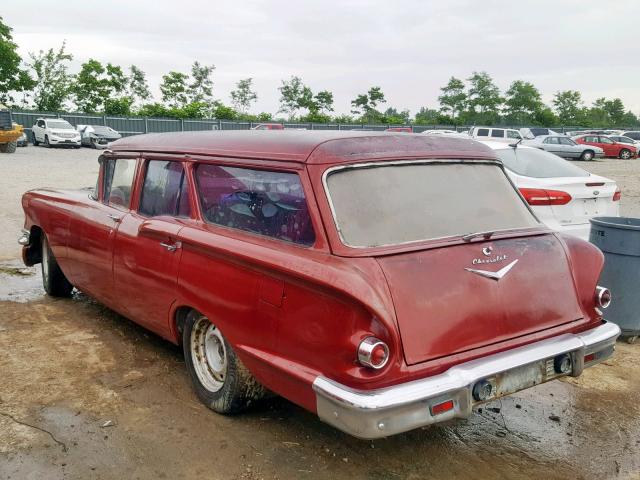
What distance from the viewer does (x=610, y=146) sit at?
33.3 metres

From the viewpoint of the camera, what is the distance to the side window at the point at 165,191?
157 inches

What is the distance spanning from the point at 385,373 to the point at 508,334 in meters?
0.79

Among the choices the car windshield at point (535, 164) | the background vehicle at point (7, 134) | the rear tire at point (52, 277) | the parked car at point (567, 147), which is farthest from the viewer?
the parked car at point (567, 147)

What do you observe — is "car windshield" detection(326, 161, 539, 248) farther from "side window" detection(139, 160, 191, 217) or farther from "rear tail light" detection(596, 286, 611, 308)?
"side window" detection(139, 160, 191, 217)

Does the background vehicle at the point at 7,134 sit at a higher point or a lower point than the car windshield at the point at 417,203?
lower

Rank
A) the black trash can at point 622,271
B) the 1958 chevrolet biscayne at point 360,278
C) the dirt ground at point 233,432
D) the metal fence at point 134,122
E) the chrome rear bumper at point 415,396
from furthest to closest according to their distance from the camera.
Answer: the metal fence at point 134,122 < the black trash can at point 622,271 < the dirt ground at point 233,432 < the 1958 chevrolet biscayne at point 360,278 < the chrome rear bumper at point 415,396

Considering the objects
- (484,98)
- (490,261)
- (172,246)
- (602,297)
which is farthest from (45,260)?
(484,98)

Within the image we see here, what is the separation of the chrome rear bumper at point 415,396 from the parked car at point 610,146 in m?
33.6

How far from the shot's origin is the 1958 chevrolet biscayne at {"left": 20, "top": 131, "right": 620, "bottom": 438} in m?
2.71

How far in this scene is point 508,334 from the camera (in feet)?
10.1

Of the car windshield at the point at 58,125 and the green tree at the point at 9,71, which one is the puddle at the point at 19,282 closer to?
the car windshield at the point at 58,125

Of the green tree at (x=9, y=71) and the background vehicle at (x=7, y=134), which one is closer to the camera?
the background vehicle at (x=7, y=134)

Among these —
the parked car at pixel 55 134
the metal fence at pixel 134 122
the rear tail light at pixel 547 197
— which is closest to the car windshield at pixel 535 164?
the rear tail light at pixel 547 197

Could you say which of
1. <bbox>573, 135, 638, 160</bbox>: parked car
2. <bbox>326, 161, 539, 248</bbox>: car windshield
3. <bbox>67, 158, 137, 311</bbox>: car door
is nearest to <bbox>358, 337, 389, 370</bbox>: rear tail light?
<bbox>326, 161, 539, 248</bbox>: car windshield
